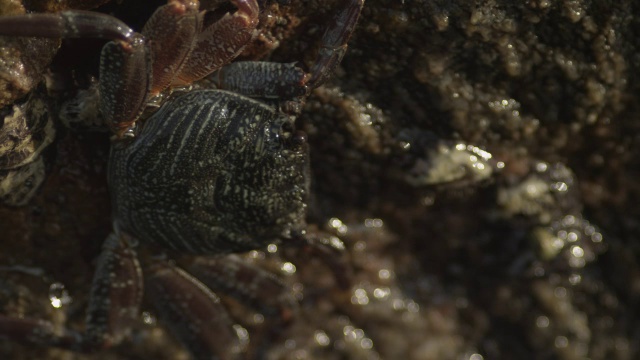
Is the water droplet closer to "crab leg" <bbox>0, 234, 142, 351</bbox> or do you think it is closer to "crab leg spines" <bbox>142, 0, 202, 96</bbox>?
"crab leg" <bbox>0, 234, 142, 351</bbox>

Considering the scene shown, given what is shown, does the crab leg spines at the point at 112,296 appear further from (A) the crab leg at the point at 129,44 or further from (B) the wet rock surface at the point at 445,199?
(A) the crab leg at the point at 129,44

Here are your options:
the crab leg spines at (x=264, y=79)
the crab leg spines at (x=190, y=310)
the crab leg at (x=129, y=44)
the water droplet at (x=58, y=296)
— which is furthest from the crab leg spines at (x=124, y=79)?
the water droplet at (x=58, y=296)

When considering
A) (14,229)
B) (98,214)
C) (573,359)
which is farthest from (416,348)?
(14,229)

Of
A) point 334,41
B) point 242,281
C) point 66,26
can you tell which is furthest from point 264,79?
point 242,281

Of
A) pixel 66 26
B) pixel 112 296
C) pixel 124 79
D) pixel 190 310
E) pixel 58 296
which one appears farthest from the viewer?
pixel 58 296

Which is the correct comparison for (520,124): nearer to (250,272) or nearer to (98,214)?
(250,272)

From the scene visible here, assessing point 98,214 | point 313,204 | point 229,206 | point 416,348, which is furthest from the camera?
point 416,348

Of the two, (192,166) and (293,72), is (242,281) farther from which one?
(293,72)

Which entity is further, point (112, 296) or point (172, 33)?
point (112, 296)
